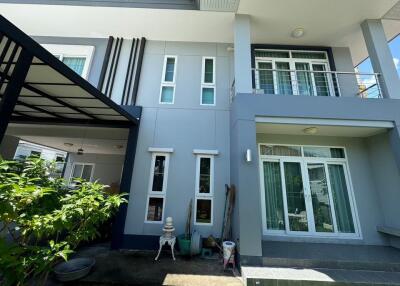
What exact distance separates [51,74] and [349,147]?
7.32m

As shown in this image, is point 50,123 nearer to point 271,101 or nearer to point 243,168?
point 243,168

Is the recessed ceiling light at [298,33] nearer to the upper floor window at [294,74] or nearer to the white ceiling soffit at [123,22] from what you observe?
the upper floor window at [294,74]

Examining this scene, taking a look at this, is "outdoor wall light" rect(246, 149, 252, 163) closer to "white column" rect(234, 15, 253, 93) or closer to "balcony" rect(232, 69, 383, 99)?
"white column" rect(234, 15, 253, 93)

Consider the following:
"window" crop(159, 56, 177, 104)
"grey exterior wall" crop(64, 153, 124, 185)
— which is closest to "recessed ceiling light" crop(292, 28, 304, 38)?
"window" crop(159, 56, 177, 104)

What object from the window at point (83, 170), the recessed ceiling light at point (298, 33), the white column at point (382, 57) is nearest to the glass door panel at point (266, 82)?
the recessed ceiling light at point (298, 33)

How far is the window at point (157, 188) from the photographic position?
5.15 meters

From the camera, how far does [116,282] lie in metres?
3.28

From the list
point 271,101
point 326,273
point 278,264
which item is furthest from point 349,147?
point 278,264

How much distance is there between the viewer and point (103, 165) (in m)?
10.4

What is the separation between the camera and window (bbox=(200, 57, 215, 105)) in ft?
19.9

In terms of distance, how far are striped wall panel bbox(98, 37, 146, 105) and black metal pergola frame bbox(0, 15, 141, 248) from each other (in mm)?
760

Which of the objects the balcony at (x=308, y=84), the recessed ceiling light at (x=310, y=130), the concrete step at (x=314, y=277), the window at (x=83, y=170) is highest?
the balcony at (x=308, y=84)

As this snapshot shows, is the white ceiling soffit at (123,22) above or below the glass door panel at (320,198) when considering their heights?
above

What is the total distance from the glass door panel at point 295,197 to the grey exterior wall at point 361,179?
37 cm
